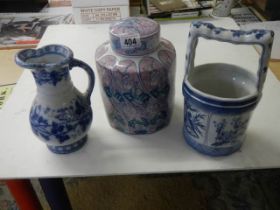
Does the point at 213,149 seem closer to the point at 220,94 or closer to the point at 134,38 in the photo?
the point at 220,94

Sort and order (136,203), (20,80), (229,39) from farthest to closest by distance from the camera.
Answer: (136,203), (20,80), (229,39)

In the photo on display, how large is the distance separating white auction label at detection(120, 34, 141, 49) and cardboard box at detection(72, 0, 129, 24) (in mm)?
430

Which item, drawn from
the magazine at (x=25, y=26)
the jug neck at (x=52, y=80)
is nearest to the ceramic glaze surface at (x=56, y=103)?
the jug neck at (x=52, y=80)

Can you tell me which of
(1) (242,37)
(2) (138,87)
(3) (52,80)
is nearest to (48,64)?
(3) (52,80)

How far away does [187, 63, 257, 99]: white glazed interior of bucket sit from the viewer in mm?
467

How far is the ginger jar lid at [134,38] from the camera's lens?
0.43 m

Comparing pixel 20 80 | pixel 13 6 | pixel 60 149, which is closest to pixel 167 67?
pixel 60 149

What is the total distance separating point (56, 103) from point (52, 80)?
3 cm

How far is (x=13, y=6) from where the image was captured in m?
0.97

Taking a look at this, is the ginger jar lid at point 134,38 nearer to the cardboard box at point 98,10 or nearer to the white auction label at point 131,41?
the white auction label at point 131,41

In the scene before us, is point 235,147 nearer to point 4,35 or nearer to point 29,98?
point 29,98

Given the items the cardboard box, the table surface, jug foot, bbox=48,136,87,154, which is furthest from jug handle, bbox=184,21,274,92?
the cardboard box

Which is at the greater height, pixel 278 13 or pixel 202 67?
pixel 202 67

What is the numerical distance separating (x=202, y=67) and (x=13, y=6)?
73 centimetres
